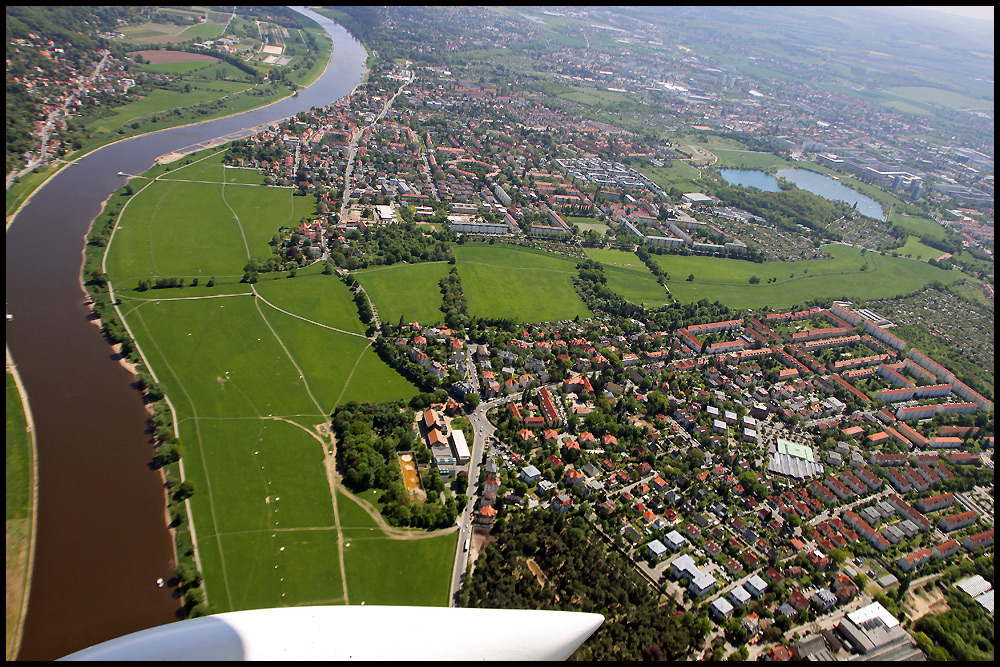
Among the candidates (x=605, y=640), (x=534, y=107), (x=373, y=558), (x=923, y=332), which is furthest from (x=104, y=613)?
(x=534, y=107)

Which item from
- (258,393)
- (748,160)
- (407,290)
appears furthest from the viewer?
(748,160)

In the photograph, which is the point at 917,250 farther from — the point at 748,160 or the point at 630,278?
Answer: the point at 630,278

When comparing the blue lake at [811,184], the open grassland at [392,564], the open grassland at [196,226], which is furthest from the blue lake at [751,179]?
the open grassland at [392,564]

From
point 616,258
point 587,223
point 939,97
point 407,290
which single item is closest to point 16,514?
point 407,290

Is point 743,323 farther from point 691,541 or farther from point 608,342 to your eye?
point 691,541

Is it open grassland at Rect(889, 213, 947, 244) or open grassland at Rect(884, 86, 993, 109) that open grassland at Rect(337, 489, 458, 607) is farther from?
open grassland at Rect(884, 86, 993, 109)

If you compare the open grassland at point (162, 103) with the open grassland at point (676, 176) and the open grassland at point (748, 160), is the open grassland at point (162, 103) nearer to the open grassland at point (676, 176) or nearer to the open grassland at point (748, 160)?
the open grassland at point (676, 176)
